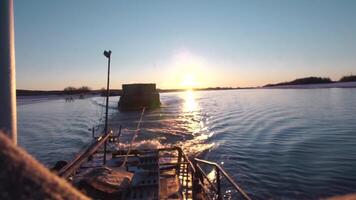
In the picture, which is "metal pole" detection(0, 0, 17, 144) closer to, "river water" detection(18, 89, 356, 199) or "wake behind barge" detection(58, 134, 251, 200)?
"wake behind barge" detection(58, 134, 251, 200)

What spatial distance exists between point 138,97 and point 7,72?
7197 cm

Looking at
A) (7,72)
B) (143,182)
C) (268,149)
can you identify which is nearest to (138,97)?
(268,149)

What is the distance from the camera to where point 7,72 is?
92.0 inches

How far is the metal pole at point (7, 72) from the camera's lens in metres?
2.33

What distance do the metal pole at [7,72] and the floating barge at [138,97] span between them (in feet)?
229

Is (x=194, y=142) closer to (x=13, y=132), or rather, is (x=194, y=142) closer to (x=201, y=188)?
(x=201, y=188)

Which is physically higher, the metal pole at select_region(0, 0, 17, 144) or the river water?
the metal pole at select_region(0, 0, 17, 144)

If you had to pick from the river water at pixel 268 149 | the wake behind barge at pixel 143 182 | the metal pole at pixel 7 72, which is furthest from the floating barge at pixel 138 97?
the metal pole at pixel 7 72

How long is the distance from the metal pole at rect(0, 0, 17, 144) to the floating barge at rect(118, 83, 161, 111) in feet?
229

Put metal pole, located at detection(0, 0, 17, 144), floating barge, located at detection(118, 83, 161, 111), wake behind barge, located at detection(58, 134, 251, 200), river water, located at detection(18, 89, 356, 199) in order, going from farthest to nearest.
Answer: floating barge, located at detection(118, 83, 161, 111), river water, located at detection(18, 89, 356, 199), wake behind barge, located at detection(58, 134, 251, 200), metal pole, located at detection(0, 0, 17, 144)

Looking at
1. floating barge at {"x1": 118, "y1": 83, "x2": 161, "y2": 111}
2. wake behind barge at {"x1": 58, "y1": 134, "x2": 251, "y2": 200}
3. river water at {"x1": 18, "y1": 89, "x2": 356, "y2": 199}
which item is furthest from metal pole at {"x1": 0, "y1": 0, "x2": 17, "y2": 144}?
floating barge at {"x1": 118, "y1": 83, "x2": 161, "y2": 111}

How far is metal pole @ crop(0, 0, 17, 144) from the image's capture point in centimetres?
233

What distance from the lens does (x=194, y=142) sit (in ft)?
103

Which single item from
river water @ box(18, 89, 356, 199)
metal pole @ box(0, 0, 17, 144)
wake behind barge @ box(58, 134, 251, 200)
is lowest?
river water @ box(18, 89, 356, 199)
